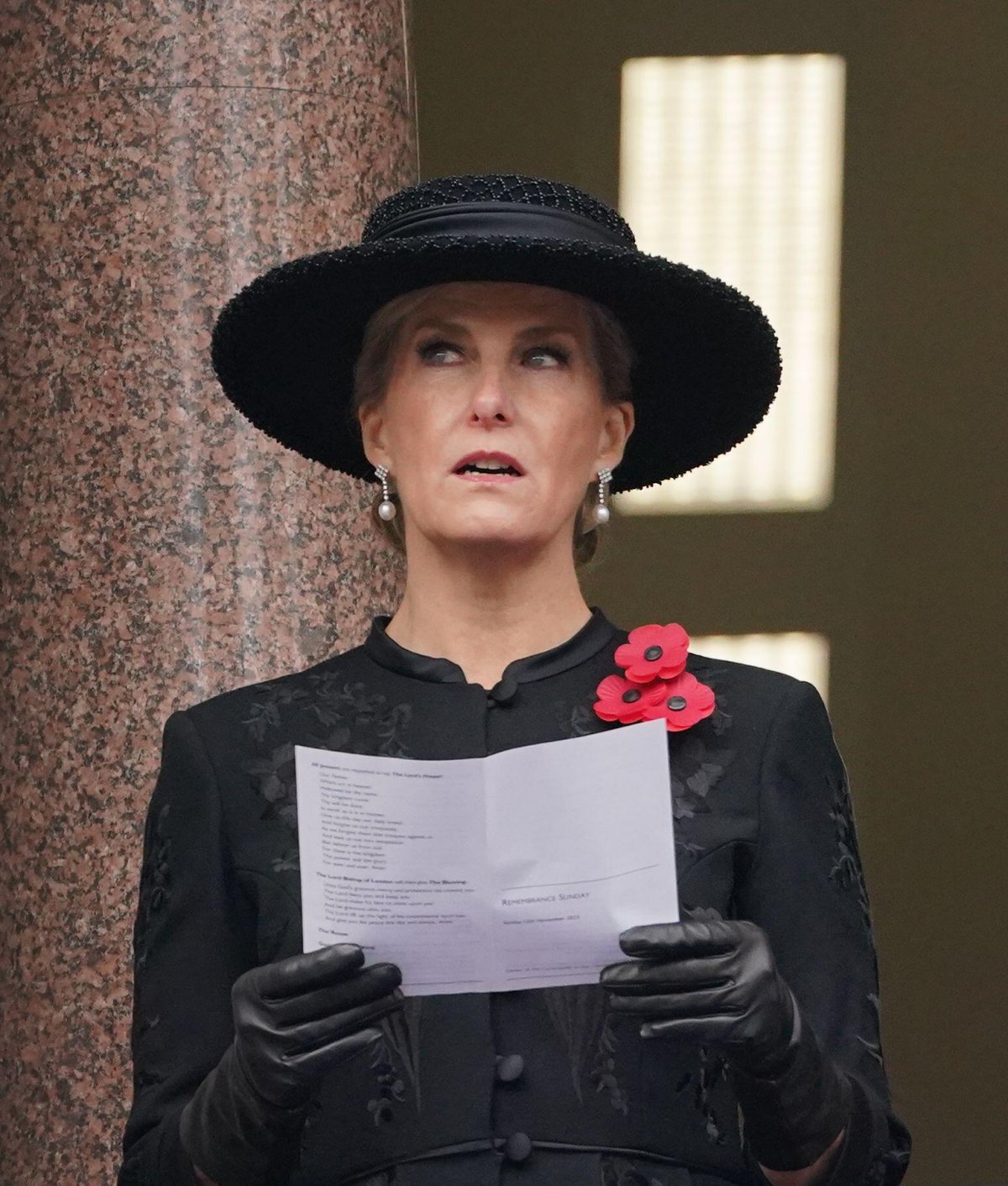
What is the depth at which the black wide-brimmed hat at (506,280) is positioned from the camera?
2.29m

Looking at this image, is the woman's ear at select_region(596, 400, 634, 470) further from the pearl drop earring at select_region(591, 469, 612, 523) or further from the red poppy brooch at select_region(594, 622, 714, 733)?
the red poppy brooch at select_region(594, 622, 714, 733)

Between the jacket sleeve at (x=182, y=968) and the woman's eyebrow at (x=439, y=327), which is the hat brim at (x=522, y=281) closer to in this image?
the woman's eyebrow at (x=439, y=327)

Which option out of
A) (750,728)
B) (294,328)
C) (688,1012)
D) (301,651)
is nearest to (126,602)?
(301,651)

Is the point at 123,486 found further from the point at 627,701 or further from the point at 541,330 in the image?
the point at 627,701

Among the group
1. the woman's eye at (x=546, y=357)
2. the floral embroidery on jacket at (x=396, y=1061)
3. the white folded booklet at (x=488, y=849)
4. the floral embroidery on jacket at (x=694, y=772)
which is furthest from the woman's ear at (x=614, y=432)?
the floral embroidery on jacket at (x=396, y=1061)

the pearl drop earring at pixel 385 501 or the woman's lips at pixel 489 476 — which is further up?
the woman's lips at pixel 489 476

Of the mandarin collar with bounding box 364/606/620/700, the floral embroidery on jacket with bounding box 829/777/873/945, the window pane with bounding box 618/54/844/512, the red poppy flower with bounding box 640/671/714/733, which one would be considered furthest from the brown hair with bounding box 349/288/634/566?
the window pane with bounding box 618/54/844/512

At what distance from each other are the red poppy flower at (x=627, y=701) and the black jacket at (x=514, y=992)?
0.12 ft

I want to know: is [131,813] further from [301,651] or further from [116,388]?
[116,388]

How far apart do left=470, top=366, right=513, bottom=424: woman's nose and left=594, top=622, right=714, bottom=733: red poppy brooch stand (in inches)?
11.0

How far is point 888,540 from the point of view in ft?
21.6

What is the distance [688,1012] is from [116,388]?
65.6 inches

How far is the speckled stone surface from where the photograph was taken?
321 centimetres

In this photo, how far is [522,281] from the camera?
7.57 feet
